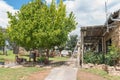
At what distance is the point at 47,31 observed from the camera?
1883 centimetres

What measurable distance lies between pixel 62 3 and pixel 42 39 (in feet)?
16.1

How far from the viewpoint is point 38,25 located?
751 inches

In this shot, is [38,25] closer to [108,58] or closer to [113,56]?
[108,58]

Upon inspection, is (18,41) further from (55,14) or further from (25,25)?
(55,14)

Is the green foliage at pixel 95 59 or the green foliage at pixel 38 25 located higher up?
the green foliage at pixel 38 25

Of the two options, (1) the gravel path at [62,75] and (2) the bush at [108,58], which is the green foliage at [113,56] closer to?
(2) the bush at [108,58]

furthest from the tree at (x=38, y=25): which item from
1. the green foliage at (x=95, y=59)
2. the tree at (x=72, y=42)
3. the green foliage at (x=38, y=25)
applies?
the tree at (x=72, y=42)

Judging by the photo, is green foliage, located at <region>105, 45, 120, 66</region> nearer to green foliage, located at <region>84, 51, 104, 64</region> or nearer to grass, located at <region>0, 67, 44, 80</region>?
green foliage, located at <region>84, 51, 104, 64</region>

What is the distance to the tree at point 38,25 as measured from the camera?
18828 millimetres

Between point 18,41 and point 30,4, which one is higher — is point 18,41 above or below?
below

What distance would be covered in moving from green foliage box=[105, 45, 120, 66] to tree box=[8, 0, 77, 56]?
4662 mm

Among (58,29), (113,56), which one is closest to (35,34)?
(58,29)

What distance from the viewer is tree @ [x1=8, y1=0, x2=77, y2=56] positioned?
18.8 m

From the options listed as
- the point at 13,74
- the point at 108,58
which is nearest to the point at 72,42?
the point at 108,58
